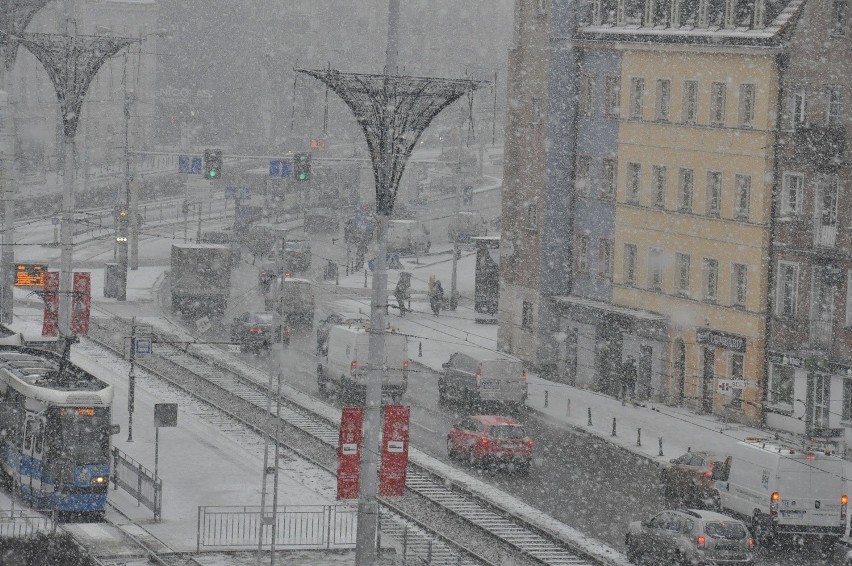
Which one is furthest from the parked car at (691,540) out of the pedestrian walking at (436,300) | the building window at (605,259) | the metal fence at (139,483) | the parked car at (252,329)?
the pedestrian walking at (436,300)

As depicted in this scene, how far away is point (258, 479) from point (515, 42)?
25986 mm

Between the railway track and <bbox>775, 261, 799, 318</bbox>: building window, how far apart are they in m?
14.2

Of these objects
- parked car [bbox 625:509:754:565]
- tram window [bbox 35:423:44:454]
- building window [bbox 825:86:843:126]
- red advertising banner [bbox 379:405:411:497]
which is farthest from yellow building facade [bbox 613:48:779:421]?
red advertising banner [bbox 379:405:411:497]

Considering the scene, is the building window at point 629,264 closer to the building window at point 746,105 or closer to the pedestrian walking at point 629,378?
the pedestrian walking at point 629,378

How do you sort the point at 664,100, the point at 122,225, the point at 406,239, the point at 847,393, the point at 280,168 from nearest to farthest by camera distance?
1. the point at 847,393
2. the point at 664,100
3. the point at 280,168
4. the point at 122,225
5. the point at 406,239

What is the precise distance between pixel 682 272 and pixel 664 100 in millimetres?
6032

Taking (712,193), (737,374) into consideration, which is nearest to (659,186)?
(712,193)

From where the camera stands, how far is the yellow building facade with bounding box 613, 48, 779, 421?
173 ft

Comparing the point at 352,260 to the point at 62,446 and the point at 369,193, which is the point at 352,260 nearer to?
the point at 369,193

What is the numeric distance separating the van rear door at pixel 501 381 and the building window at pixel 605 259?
8.82 m

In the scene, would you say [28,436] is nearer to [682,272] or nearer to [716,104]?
[682,272]

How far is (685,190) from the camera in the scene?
187 feet

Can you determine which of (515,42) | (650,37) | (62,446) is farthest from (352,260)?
(62,446)

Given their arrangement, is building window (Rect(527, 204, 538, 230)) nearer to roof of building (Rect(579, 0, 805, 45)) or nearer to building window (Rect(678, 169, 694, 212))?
roof of building (Rect(579, 0, 805, 45))
